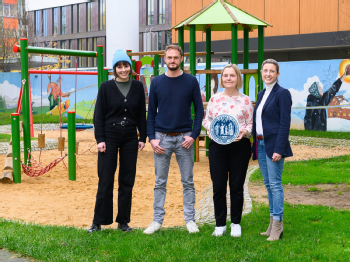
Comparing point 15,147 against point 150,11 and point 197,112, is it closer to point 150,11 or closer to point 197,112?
point 197,112

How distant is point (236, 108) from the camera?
4418mm

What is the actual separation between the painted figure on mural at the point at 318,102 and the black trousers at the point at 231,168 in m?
14.0

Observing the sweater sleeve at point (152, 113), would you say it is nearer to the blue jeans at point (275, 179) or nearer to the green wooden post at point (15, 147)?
the blue jeans at point (275, 179)

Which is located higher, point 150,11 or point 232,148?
point 150,11

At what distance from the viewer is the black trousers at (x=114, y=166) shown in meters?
4.63

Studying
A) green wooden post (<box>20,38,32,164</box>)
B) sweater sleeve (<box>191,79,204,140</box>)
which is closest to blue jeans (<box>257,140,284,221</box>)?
sweater sleeve (<box>191,79,204,140</box>)

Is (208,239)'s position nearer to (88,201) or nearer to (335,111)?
(88,201)

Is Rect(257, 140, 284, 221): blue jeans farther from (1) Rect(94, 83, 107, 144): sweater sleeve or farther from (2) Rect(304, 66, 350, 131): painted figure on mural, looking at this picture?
(2) Rect(304, 66, 350, 131): painted figure on mural

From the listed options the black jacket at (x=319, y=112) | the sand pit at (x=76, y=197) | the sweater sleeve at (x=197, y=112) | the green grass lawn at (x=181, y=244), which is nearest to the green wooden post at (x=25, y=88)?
the sand pit at (x=76, y=197)

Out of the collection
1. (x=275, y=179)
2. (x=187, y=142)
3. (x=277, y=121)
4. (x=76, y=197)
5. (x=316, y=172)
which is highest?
(x=277, y=121)

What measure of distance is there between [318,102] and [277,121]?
563 inches

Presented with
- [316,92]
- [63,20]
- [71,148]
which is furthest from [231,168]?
[63,20]

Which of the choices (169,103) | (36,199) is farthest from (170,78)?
(36,199)

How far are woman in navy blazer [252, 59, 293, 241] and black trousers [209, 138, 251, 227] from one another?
19 centimetres
